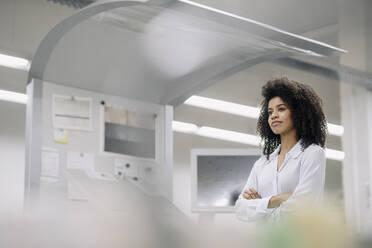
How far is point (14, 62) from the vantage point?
3143 millimetres

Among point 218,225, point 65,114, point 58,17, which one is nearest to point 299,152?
point 218,225

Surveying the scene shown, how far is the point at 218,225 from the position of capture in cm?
13

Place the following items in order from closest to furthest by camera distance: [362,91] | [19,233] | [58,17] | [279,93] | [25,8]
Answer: [19,233], [362,91], [279,93], [58,17], [25,8]

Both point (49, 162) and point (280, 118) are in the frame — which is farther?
point (49, 162)

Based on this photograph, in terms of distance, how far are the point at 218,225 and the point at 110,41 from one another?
106 centimetres

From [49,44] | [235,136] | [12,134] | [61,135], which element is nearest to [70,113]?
[61,135]

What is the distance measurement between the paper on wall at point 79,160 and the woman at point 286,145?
86 cm

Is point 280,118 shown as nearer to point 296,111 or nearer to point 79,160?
point 296,111

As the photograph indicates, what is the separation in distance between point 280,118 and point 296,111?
0.03 meters

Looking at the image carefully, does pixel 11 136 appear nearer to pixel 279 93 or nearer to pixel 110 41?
pixel 110 41

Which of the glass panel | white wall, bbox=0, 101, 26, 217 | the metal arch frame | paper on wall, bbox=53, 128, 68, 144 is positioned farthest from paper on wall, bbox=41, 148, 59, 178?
white wall, bbox=0, 101, 26, 217

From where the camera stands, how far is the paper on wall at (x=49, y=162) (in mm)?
1320

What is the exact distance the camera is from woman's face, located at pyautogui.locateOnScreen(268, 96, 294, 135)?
0.41 metres

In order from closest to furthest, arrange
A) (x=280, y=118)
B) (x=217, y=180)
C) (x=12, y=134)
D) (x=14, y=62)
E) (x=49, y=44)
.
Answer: (x=280, y=118), (x=49, y=44), (x=217, y=180), (x=14, y=62), (x=12, y=134)
